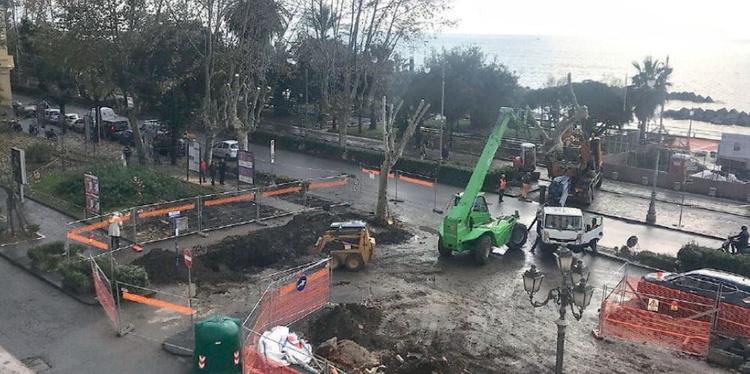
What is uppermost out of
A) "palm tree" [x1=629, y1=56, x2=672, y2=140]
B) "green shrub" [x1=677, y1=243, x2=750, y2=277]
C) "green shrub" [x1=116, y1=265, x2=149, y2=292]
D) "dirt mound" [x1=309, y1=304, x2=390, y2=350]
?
"palm tree" [x1=629, y1=56, x2=672, y2=140]

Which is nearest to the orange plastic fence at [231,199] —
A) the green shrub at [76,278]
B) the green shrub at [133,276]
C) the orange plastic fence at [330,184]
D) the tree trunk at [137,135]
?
the orange plastic fence at [330,184]

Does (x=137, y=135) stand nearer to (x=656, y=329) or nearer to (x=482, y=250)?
(x=482, y=250)

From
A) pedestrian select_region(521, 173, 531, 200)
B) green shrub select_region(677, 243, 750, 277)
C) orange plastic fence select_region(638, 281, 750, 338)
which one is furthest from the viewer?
pedestrian select_region(521, 173, 531, 200)

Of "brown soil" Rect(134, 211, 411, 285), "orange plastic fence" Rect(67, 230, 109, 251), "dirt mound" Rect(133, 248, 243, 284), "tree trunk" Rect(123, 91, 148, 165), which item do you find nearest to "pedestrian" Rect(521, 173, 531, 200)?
"brown soil" Rect(134, 211, 411, 285)

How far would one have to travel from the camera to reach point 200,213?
24.9 metres

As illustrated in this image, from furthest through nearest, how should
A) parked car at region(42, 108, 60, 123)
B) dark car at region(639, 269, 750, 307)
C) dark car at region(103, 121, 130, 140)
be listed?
1. parked car at region(42, 108, 60, 123)
2. dark car at region(103, 121, 130, 140)
3. dark car at region(639, 269, 750, 307)

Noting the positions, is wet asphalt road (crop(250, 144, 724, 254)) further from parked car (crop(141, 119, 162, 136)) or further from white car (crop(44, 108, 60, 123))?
white car (crop(44, 108, 60, 123))

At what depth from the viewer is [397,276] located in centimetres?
2175

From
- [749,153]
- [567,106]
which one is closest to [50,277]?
[749,153]

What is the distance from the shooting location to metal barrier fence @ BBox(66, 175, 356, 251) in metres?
23.3

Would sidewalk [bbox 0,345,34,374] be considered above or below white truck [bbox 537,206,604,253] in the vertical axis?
below

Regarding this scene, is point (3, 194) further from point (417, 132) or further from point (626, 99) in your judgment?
point (626, 99)

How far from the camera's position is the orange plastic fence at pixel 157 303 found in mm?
18203

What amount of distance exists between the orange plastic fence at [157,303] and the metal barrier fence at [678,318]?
1109 centimetres
